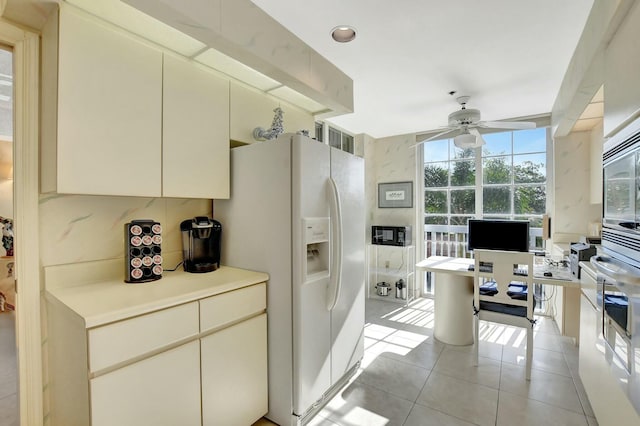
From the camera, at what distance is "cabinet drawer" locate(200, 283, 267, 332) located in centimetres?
159

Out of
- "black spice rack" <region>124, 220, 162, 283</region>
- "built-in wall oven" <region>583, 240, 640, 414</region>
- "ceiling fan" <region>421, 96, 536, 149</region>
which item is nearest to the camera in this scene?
"built-in wall oven" <region>583, 240, 640, 414</region>

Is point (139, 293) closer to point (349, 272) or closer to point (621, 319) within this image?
point (349, 272)

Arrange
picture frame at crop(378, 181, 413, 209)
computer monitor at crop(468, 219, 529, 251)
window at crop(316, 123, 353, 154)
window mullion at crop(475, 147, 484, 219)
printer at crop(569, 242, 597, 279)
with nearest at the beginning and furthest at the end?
printer at crop(569, 242, 597, 279)
computer monitor at crop(468, 219, 529, 251)
window at crop(316, 123, 353, 154)
window mullion at crop(475, 147, 484, 219)
picture frame at crop(378, 181, 413, 209)

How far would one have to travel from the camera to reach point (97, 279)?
1.76 m

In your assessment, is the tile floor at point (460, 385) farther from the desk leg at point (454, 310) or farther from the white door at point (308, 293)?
the white door at point (308, 293)

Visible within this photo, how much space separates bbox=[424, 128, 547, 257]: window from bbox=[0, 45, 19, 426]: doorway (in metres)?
4.69

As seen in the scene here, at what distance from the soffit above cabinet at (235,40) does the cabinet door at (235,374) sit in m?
1.58

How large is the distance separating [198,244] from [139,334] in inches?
30.4

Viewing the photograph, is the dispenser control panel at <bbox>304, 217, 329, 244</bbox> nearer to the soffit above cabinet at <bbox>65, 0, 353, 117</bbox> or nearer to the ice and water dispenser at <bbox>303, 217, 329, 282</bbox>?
the ice and water dispenser at <bbox>303, 217, 329, 282</bbox>

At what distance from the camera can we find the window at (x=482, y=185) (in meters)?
4.06

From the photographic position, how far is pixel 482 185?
14.4 feet

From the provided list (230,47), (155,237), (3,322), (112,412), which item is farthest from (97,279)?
(3,322)

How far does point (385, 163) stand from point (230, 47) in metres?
3.69

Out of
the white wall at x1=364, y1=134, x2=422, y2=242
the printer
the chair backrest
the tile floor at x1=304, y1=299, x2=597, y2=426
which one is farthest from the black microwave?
the printer
